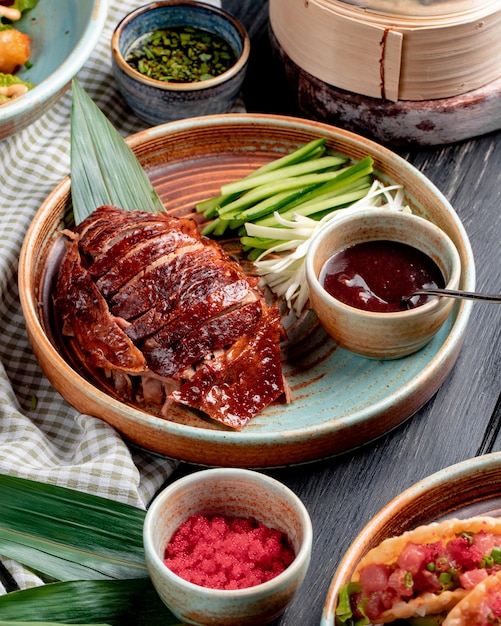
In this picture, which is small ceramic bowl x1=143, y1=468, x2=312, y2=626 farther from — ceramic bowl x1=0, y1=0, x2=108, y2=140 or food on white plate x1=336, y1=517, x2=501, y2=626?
ceramic bowl x1=0, y1=0, x2=108, y2=140

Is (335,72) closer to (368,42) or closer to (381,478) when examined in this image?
(368,42)

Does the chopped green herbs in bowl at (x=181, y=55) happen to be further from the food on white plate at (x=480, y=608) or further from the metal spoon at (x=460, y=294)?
the food on white plate at (x=480, y=608)


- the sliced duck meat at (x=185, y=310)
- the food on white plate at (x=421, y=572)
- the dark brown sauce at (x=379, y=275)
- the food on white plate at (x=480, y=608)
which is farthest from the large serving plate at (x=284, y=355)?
the food on white plate at (x=480, y=608)

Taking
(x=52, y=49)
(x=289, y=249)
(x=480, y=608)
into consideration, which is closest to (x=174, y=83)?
(x=52, y=49)

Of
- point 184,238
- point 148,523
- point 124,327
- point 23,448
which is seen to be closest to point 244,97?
point 184,238

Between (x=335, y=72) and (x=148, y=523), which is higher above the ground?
(x=335, y=72)

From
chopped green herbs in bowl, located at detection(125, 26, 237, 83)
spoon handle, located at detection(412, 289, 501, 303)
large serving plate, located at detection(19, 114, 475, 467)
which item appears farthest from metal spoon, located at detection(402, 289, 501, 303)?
chopped green herbs in bowl, located at detection(125, 26, 237, 83)
